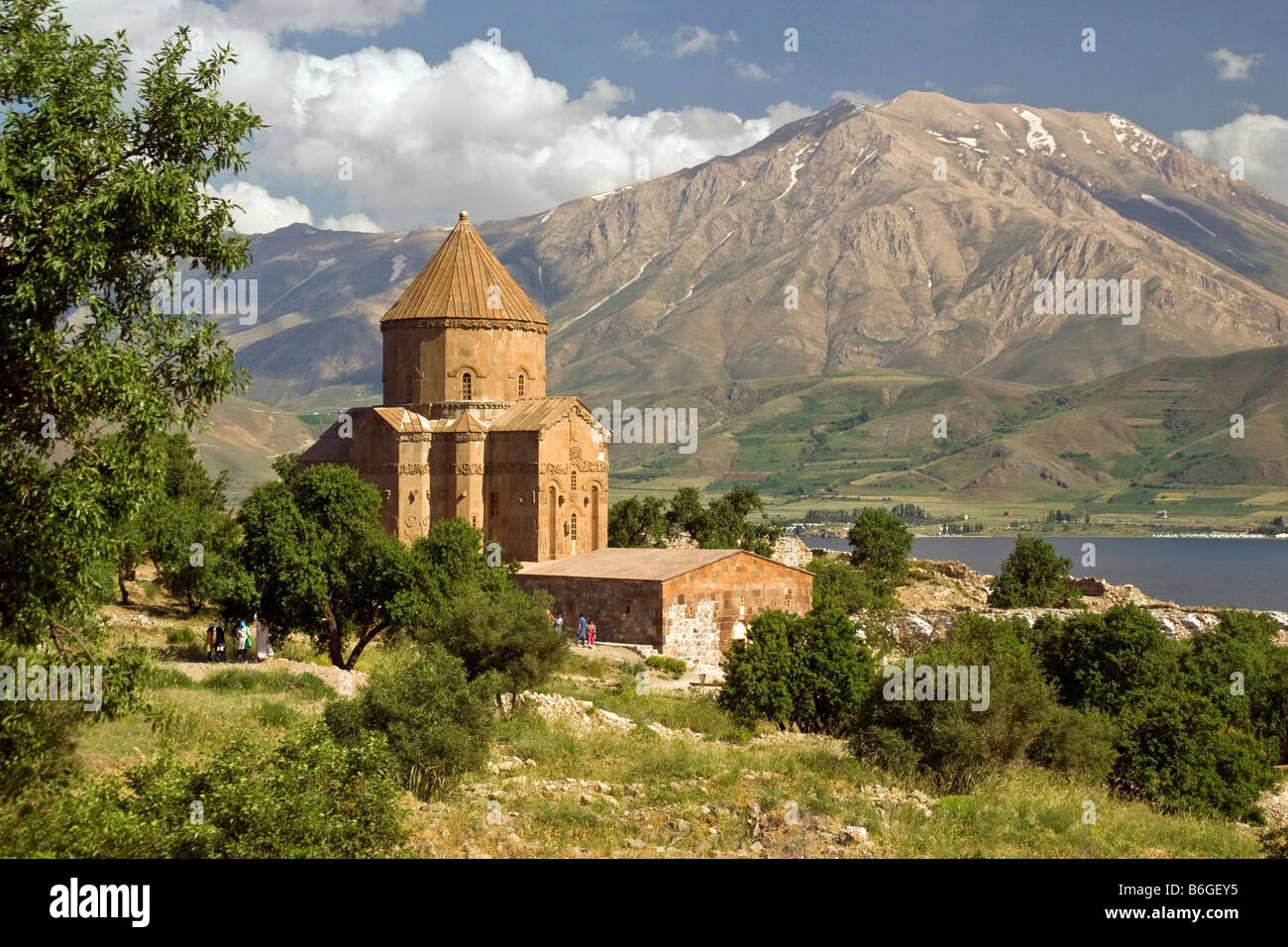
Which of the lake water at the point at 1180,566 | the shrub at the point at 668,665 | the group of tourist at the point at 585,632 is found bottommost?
the lake water at the point at 1180,566

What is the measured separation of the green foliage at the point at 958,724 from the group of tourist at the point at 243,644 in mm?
16614

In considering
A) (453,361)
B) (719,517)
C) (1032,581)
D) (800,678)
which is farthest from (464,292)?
(1032,581)

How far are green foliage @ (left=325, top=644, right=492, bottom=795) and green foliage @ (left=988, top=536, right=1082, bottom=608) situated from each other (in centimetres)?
4278

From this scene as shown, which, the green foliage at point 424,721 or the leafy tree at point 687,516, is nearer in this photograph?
the green foliage at point 424,721

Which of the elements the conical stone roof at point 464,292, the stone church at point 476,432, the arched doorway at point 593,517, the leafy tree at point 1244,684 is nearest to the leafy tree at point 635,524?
the stone church at point 476,432

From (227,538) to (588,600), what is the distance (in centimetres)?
1232

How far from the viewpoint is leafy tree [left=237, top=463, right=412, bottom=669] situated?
32406 millimetres

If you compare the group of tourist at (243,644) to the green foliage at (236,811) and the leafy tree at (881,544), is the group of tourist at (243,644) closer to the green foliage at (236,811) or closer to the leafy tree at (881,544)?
the green foliage at (236,811)

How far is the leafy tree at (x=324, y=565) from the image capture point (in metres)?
32.4

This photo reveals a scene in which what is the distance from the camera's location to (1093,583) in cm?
6462

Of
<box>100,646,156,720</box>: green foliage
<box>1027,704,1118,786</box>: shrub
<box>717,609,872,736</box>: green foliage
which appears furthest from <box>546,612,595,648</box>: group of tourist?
<box>100,646,156,720</box>: green foliage

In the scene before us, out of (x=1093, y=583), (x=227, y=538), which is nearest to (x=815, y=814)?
(x=227, y=538)

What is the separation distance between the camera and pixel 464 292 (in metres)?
51.4
